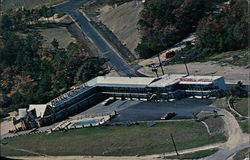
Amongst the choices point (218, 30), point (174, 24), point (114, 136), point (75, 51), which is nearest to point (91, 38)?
point (75, 51)

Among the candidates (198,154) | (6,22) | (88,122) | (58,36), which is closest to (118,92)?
(88,122)

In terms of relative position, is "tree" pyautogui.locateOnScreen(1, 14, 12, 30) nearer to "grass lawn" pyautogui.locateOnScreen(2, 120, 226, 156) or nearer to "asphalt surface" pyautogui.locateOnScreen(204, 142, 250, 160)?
"grass lawn" pyautogui.locateOnScreen(2, 120, 226, 156)

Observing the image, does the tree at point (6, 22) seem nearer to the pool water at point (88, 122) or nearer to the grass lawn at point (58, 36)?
the grass lawn at point (58, 36)

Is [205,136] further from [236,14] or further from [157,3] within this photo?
[157,3]

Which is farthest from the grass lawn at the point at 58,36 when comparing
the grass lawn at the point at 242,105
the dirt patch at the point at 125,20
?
the grass lawn at the point at 242,105

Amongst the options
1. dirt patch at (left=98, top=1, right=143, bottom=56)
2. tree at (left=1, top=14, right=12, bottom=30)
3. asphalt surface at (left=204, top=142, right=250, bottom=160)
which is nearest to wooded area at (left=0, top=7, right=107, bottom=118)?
tree at (left=1, top=14, right=12, bottom=30)

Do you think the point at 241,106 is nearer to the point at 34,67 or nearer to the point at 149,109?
the point at 149,109
